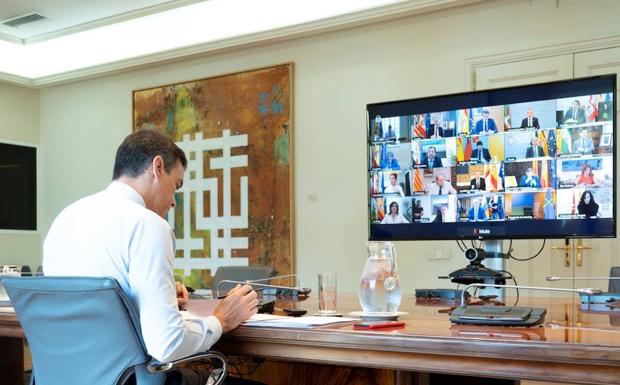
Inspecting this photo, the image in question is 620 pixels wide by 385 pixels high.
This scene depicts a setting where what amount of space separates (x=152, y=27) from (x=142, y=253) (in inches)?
188

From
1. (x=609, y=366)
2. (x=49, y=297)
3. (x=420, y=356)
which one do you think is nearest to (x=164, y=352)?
(x=49, y=297)

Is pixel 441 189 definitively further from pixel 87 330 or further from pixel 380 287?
pixel 87 330

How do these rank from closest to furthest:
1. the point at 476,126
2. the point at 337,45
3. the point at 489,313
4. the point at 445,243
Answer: the point at 489,313 → the point at 476,126 → the point at 445,243 → the point at 337,45

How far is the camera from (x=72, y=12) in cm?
559

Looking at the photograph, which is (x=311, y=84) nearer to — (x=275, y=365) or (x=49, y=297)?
(x=275, y=365)

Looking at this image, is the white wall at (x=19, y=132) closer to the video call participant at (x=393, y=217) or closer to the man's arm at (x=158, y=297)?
the video call participant at (x=393, y=217)

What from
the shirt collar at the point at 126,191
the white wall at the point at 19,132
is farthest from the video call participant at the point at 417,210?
the white wall at the point at 19,132

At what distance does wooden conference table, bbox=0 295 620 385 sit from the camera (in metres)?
1.23

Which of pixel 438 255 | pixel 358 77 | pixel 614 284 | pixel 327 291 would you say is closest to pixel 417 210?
pixel 327 291

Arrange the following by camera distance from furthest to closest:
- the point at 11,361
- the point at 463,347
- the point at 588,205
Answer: the point at 11,361 < the point at 588,205 < the point at 463,347

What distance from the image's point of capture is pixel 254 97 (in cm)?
573

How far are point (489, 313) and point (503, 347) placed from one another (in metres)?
0.23

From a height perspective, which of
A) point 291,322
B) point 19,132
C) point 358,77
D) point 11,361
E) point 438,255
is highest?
point 358,77

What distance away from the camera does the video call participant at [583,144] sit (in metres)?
2.37
